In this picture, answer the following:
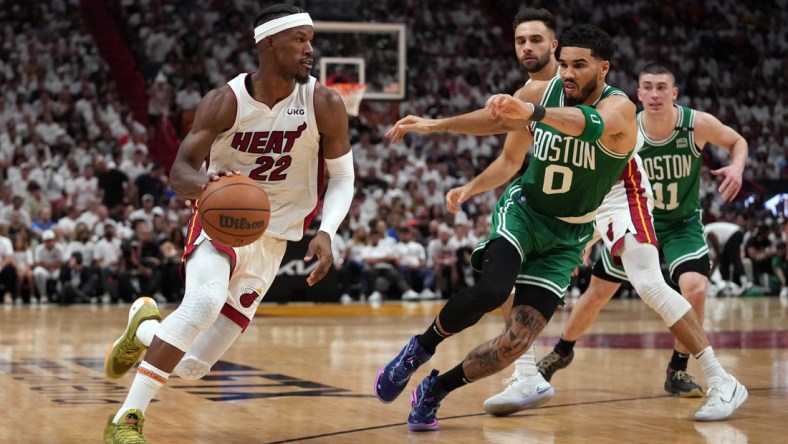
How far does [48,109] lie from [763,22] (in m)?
17.6

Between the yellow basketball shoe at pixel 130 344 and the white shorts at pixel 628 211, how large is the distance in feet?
8.72

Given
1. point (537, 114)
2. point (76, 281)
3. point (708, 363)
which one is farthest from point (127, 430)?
point (76, 281)

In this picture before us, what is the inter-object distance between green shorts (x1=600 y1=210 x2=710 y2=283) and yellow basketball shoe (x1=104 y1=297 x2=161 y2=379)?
2861mm

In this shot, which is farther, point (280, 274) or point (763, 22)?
point (763, 22)

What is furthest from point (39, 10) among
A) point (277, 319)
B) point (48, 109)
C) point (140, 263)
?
point (277, 319)

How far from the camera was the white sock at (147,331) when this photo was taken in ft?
18.6

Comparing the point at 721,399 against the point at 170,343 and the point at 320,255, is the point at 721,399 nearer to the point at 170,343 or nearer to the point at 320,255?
the point at 320,255

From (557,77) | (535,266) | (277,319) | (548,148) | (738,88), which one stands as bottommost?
(277,319)

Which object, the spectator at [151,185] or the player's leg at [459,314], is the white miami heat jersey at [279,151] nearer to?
the player's leg at [459,314]

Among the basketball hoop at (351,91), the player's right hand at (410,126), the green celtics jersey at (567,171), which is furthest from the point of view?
the basketball hoop at (351,91)

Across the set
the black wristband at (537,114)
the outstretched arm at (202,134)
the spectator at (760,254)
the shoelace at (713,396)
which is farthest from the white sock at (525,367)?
the spectator at (760,254)

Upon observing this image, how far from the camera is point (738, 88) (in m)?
26.8

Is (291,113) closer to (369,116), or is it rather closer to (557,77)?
(557,77)

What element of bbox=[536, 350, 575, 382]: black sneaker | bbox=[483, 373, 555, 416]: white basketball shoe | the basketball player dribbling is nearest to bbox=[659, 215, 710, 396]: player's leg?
bbox=[536, 350, 575, 382]: black sneaker
